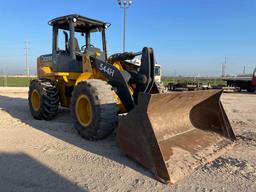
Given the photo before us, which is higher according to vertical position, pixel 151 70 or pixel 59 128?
pixel 151 70

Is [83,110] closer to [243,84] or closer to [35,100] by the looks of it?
[35,100]

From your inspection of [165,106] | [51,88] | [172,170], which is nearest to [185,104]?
[165,106]

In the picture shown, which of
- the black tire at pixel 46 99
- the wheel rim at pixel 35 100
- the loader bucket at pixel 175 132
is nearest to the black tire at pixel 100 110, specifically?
the loader bucket at pixel 175 132

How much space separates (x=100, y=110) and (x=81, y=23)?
3373mm

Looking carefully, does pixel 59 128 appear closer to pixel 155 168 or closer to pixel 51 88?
pixel 51 88

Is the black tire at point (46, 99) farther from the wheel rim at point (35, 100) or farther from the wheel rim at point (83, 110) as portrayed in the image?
the wheel rim at point (83, 110)

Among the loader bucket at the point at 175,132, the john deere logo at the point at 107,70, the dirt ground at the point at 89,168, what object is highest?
the john deere logo at the point at 107,70

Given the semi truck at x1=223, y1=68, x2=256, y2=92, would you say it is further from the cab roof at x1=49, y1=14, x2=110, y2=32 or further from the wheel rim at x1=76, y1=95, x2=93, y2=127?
the wheel rim at x1=76, y1=95, x2=93, y2=127

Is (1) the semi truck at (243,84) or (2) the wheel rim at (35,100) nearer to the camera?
(2) the wheel rim at (35,100)

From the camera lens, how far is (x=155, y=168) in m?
3.90

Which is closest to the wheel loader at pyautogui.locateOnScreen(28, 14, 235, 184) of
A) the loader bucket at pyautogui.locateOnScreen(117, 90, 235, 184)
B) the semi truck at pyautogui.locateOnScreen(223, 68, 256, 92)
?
the loader bucket at pyautogui.locateOnScreen(117, 90, 235, 184)

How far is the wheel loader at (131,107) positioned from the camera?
163 inches

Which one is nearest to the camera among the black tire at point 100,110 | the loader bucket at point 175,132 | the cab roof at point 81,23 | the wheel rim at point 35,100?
the loader bucket at point 175,132

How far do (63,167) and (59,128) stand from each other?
8.69 ft
